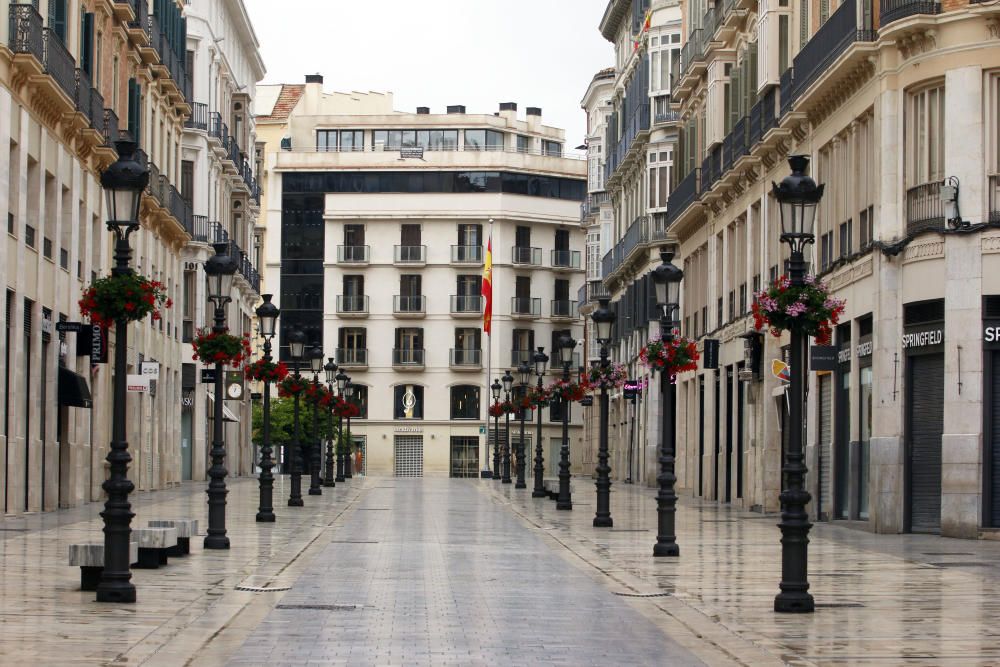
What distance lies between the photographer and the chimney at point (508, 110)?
425ft

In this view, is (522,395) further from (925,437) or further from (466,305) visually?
(466,305)

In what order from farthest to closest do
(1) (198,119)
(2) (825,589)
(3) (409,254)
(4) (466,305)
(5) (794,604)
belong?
(3) (409,254) < (4) (466,305) < (1) (198,119) < (2) (825,589) < (5) (794,604)

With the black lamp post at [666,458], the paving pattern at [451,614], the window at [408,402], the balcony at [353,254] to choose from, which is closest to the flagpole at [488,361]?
the window at [408,402]

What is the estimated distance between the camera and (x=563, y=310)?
117 meters

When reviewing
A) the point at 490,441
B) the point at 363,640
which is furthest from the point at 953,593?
the point at 490,441

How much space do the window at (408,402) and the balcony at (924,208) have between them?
8306cm

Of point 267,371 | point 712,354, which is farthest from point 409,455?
point 267,371

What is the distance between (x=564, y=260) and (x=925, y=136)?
85855 millimetres

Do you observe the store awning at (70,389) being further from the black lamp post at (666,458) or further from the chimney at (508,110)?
the chimney at (508,110)

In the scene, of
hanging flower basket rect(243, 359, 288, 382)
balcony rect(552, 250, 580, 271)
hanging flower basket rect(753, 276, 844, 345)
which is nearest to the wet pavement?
hanging flower basket rect(753, 276, 844, 345)

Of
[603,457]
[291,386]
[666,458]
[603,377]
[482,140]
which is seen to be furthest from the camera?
[482,140]

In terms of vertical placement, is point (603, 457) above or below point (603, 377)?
below

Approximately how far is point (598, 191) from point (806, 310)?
7639cm

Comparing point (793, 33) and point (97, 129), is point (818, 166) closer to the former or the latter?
point (793, 33)
